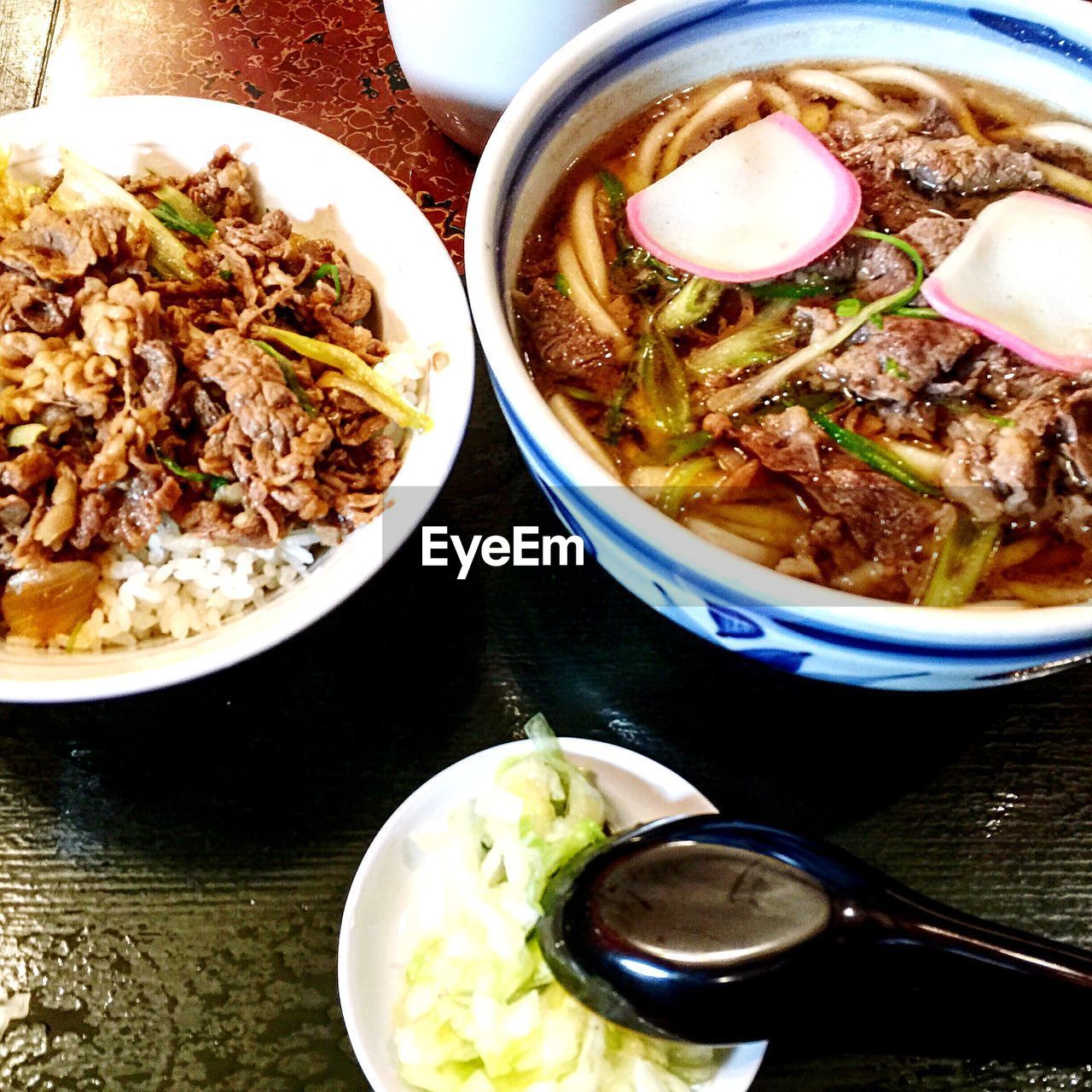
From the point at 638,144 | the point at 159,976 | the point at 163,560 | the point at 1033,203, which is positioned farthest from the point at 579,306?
the point at 159,976

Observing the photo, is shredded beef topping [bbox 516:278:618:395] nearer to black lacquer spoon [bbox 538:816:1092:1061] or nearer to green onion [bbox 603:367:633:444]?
green onion [bbox 603:367:633:444]

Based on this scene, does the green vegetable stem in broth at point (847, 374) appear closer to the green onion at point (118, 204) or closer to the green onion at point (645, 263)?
the green onion at point (645, 263)

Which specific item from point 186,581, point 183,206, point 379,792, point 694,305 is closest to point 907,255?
point 694,305

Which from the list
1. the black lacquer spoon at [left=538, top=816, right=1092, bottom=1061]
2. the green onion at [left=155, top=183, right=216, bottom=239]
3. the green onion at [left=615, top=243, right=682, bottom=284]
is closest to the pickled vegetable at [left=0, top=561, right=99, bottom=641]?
the green onion at [left=155, top=183, right=216, bottom=239]

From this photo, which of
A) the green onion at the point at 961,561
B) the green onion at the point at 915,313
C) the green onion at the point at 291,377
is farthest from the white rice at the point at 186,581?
the green onion at the point at 961,561

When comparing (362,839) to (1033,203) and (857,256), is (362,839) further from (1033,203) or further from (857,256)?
(1033,203)
